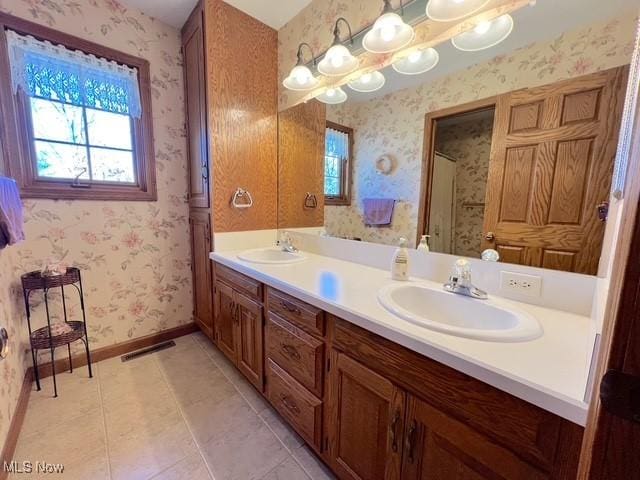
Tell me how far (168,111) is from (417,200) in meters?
1.99

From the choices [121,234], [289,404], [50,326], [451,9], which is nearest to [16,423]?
[50,326]

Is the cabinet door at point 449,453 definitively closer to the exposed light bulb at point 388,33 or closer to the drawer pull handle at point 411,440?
the drawer pull handle at point 411,440

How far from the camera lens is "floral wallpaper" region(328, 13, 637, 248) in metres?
0.80

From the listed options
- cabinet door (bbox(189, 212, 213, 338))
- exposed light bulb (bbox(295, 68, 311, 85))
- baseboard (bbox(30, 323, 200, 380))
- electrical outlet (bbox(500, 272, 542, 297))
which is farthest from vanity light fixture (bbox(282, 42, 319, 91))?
baseboard (bbox(30, 323, 200, 380))

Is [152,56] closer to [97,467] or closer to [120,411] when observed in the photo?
[120,411]

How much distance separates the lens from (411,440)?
0.76m

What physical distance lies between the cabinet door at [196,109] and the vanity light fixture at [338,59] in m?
0.86

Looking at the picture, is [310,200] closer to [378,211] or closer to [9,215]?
[378,211]

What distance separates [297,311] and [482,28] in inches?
53.4

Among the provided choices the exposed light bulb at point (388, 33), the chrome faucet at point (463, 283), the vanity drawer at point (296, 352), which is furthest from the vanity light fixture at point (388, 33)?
the vanity drawer at point (296, 352)

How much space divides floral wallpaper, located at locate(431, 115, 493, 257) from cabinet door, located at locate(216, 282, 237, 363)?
4.29ft

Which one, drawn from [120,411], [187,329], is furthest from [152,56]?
[120,411]

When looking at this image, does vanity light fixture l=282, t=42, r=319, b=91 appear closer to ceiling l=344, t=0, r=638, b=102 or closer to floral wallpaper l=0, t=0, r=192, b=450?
ceiling l=344, t=0, r=638, b=102

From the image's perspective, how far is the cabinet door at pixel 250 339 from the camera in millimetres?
1425
